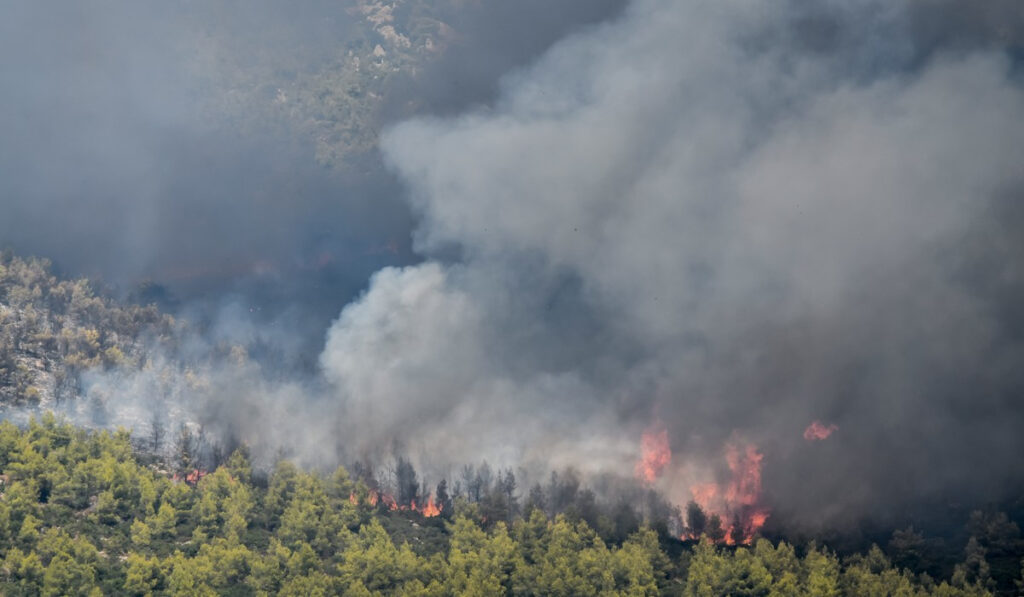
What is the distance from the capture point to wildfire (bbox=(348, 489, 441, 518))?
134m

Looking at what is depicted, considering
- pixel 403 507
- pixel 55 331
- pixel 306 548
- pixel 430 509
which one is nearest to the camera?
pixel 306 548

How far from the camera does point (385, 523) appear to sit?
128 metres

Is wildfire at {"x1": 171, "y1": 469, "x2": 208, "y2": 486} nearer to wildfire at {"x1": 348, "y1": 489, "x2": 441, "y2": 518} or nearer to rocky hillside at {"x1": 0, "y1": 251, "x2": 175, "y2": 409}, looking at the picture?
rocky hillside at {"x1": 0, "y1": 251, "x2": 175, "y2": 409}

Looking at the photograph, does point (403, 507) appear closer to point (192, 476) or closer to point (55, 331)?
point (192, 476)

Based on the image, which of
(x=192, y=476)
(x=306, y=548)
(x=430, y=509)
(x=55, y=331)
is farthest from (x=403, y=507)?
(x=55, y=331)

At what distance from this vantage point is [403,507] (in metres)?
135

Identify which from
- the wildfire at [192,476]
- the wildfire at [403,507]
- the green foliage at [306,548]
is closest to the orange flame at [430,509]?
the wildfire at [403,507]

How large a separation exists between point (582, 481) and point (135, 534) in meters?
49.4

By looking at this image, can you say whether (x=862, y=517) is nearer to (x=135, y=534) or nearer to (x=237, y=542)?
(x=237, y=542)

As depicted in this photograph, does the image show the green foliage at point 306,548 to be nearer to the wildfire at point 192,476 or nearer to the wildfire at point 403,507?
the wildfire at point 192,476

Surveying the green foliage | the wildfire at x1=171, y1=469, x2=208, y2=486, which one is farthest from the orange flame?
the wildfire at x1=171, y1=469, x2=208, y2=486

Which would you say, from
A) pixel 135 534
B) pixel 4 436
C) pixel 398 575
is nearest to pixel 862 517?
pixel 398 575

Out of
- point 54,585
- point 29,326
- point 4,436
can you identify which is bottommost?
point 54,585

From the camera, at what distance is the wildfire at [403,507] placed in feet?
438
